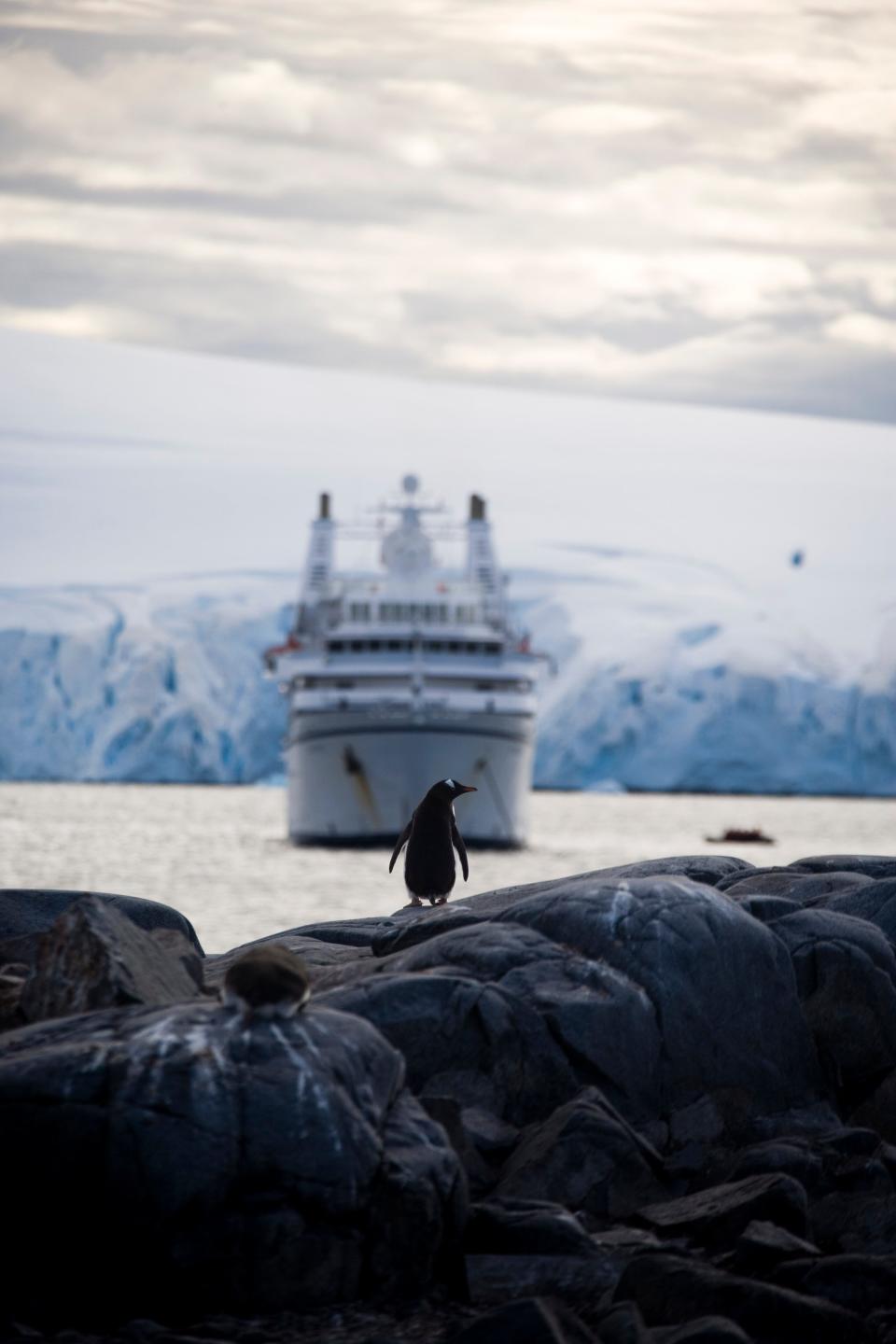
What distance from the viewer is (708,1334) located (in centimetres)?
588

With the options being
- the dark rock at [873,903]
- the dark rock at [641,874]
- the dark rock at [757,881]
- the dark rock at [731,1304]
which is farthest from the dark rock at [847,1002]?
the dark rock at [731,1304]

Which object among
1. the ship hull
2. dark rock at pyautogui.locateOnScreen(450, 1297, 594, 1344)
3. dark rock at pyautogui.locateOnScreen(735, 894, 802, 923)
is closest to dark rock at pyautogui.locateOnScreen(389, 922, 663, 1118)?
dark rock at pyautogui.locateOnScreen(735, 894, 802, 923)

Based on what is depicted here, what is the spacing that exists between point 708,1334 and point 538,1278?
96 cm

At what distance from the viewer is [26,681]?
3150 inches

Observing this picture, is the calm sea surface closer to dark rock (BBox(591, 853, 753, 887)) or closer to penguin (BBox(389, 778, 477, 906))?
penguin (BBox(389, 778, 477, 906))

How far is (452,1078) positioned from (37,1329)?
2252mm

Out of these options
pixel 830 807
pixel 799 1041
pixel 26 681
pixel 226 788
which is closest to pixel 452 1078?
pixel 799 1041

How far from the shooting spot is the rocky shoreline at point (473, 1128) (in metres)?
6.25

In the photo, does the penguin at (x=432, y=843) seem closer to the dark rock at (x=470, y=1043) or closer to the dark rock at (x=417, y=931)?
the dark rock at (x=417, y=931)

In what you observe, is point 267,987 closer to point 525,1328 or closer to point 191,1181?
point 191,1181

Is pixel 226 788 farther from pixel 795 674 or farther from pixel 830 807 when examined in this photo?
pixel 795 674

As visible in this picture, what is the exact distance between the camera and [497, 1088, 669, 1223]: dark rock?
24.3ft

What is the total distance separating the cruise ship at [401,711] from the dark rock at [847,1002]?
40.7 m

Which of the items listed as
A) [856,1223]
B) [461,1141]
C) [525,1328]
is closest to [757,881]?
[856,1223]
